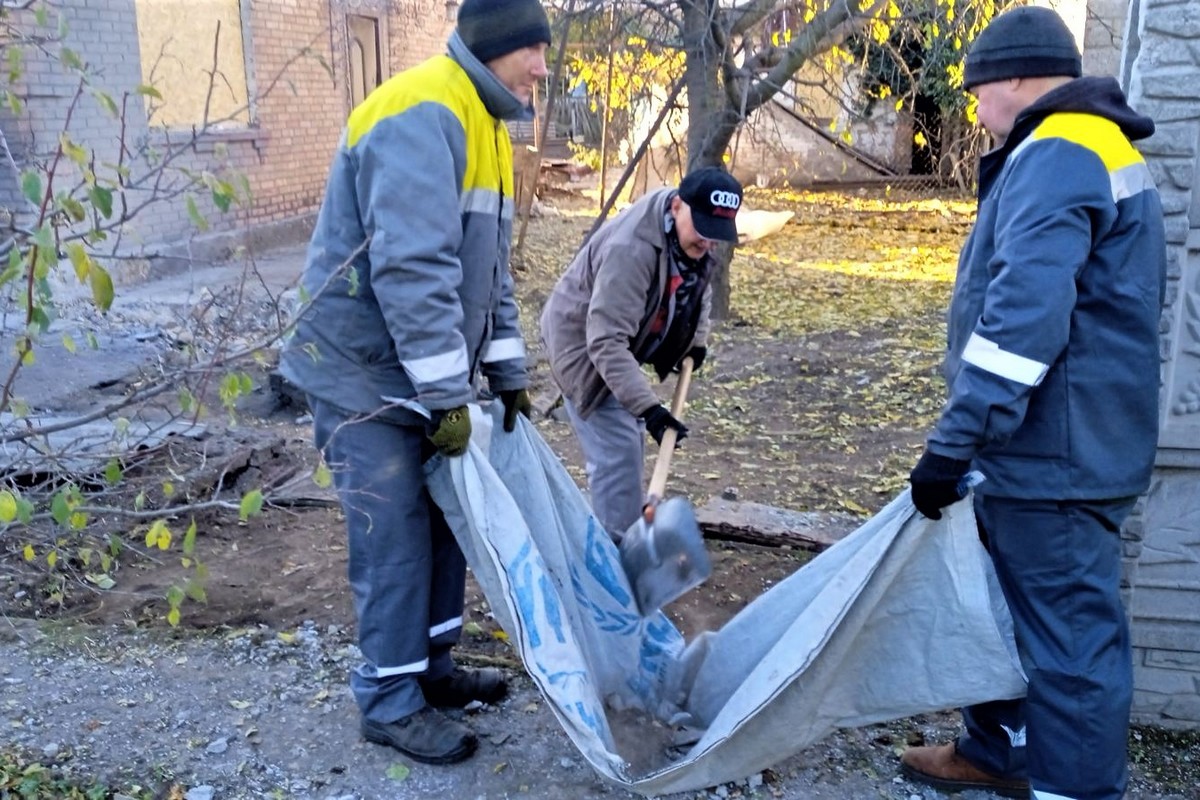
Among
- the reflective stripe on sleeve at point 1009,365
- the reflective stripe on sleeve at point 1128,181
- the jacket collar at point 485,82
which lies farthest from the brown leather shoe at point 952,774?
the jacket collar at point 485,82

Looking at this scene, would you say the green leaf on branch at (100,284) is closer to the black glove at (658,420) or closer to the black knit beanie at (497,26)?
the black knit beanie at (497,26)

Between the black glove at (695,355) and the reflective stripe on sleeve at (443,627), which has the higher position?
the black glove at (695,355)

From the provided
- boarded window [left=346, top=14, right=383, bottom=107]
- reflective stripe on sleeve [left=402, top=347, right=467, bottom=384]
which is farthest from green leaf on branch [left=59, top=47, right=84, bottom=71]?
boarded window [left=346, top=14, right=383, bottom=107]

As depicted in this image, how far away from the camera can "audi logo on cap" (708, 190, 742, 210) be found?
10.1 ft

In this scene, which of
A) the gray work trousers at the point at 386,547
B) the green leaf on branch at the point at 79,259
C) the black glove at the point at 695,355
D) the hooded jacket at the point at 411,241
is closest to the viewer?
the green leaf on branch at the point at 79,259

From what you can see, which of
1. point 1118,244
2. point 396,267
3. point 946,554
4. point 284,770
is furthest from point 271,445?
point 1118,244

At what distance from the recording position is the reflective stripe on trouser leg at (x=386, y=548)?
269 cm

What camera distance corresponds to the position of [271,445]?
5.05m

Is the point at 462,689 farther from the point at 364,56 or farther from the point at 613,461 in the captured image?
the point at 364,56

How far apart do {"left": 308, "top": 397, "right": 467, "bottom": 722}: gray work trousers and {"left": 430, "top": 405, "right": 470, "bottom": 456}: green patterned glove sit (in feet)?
0.54

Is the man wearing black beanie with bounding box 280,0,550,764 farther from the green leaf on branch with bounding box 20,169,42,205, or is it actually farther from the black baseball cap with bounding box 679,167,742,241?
the green leaf on branch with bounding box 20,169,42,205

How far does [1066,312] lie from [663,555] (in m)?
1.30

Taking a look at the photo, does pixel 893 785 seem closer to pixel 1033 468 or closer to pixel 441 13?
pixel 1033 468

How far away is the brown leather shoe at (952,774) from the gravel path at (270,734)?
30 millimetres
